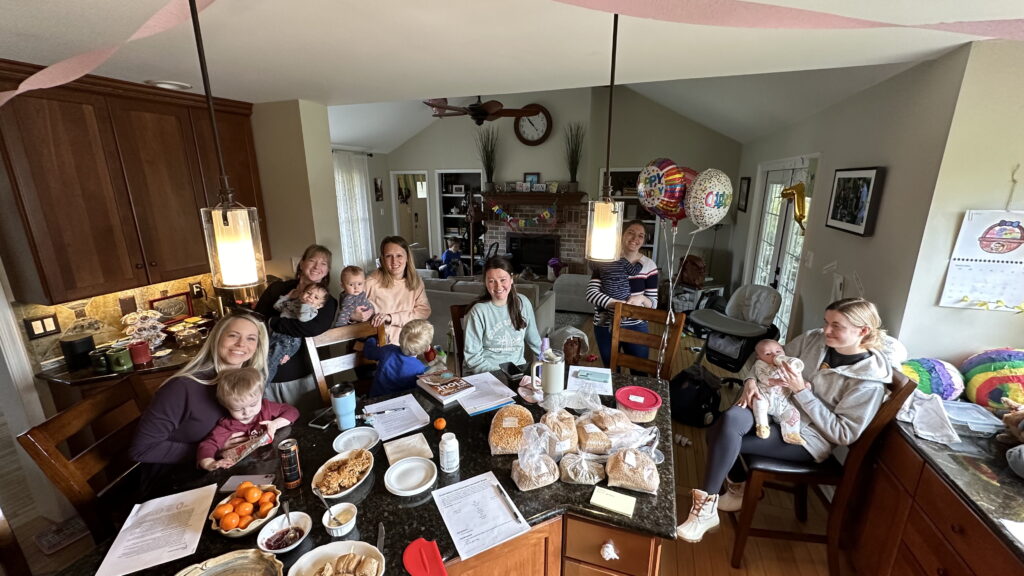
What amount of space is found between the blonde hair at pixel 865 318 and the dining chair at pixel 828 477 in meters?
0.14

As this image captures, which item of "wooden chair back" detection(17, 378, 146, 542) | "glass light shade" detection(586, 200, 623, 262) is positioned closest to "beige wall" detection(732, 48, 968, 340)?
"glass light shade" detection(586, 200, 623, 262)

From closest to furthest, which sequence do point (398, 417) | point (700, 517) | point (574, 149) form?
point (398, 417) → point (700, 517) → point (574, 149)

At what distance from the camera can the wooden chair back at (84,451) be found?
1.17 meters

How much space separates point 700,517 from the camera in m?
1.78

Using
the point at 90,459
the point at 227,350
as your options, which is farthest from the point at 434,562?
the point at 90,459

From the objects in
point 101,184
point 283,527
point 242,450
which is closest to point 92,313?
point 101,184

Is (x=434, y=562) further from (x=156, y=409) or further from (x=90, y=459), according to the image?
(x=90, y=459)

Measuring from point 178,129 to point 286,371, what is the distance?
1643 millimetres

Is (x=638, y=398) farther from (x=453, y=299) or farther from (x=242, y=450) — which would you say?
(x=453, y=299)

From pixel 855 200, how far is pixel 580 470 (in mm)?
2260

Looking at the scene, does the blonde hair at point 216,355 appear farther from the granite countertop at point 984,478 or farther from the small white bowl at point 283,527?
the granite countertop at point 984,478

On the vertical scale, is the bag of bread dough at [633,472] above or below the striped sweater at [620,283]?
below

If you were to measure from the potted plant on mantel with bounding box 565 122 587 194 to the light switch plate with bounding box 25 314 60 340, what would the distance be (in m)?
5.74

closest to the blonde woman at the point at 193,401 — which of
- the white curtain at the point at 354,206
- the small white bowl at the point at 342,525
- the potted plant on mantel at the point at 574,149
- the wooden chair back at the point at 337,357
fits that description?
the wooden chair back at the point at 337,357
